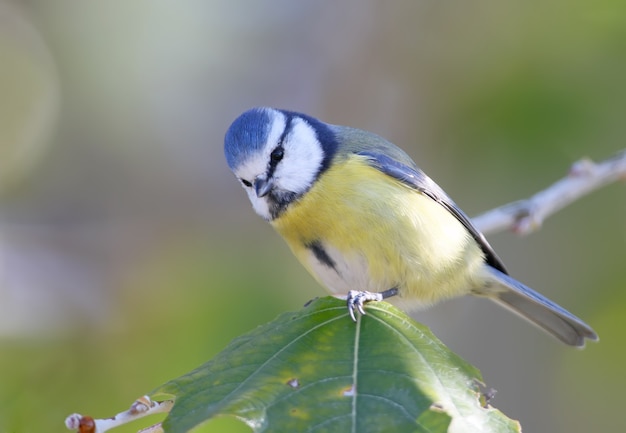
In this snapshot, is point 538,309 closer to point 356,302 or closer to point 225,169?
point 356,302

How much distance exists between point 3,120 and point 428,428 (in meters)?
5.33

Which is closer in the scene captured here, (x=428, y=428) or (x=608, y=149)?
(x=428, y=428)

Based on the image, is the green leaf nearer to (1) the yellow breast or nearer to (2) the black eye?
(1) the yellow breast

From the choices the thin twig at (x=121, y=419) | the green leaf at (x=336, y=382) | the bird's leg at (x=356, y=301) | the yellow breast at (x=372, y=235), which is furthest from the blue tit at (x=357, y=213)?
the thin twig at (x=121, y=419)

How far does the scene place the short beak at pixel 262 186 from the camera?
8.43 ft

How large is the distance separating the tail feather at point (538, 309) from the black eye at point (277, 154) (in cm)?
95

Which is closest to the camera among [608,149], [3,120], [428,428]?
[428,428]

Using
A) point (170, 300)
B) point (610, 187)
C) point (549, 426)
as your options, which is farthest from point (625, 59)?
point (170, 300)

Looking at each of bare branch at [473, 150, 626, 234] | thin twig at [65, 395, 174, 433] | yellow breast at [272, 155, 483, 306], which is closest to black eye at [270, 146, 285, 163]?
yellow breast at [272, 155, 483, 306]

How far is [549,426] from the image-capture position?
15.1 feet

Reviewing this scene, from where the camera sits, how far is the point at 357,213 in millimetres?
2479

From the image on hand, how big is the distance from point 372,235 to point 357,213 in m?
0.09

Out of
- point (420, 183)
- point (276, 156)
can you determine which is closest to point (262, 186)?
point (276, 156)

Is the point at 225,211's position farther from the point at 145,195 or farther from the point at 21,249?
the point at 21,249
